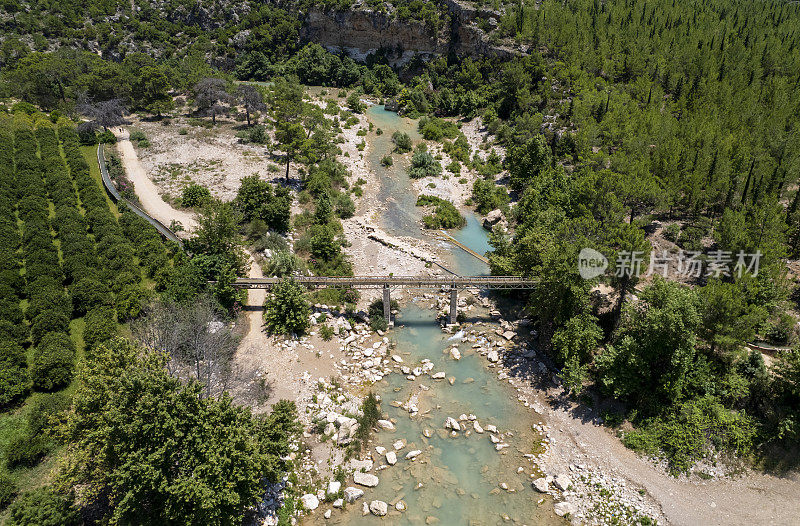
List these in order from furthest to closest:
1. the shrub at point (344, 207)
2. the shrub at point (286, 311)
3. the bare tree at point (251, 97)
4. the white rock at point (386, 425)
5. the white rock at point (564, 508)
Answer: the bare tree at point (251, 97) → the shrub at point (344, 207) → the shrub at point (286, 311) → the white rock at point (386, 425) → the white rock at point (564, 508)

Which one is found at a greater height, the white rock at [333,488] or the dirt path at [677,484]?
the dirt path at [677,484]

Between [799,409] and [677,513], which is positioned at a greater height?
[799,409]

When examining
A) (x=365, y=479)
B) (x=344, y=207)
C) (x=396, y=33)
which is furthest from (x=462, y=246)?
(x=396, y=33)

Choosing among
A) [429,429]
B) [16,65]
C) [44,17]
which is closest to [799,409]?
[429,429]

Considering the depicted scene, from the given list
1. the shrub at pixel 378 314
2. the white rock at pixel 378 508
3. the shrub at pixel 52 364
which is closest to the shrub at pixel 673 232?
the shrub at pixel 378 314

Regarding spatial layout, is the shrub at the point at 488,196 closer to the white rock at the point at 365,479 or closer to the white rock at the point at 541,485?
the white rock at the point at 541,485

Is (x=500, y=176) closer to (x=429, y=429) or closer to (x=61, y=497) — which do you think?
(x=429, y=429)

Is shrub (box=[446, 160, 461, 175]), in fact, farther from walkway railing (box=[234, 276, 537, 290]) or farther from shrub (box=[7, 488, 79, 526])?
shrub (box=[7, 488, 79, 526])

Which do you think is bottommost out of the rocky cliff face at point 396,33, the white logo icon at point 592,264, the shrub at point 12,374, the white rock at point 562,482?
the white rock at point 562,482
